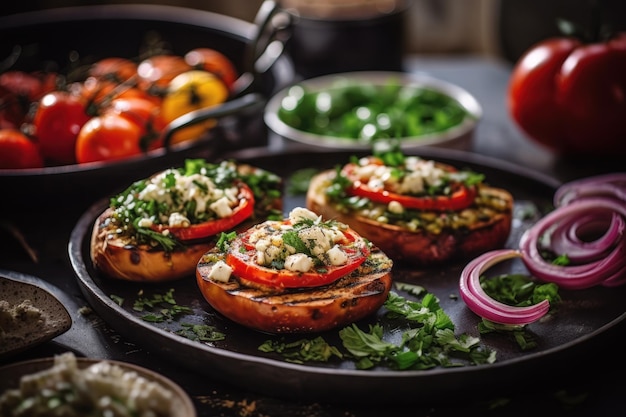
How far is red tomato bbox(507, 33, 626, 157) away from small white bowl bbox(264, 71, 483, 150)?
0.28 m

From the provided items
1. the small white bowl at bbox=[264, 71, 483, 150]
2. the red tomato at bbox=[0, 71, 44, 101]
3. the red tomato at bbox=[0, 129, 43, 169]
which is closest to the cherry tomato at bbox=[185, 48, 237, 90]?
the small white bowl at bbox=[264, 71, 483, 150]

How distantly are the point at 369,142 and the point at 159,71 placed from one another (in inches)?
49.8

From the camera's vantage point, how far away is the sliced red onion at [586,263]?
272cm

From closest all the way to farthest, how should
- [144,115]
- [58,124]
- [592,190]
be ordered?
[592,190] → [58,124] → [144,115]

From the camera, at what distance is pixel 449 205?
2.96m

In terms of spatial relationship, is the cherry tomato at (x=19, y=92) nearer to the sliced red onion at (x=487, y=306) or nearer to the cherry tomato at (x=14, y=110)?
the cherry tomato at (x=14, y=110)

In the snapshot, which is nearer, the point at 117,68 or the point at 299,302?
the point at 299,302

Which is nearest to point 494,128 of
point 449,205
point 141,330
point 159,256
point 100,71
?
point 449,205

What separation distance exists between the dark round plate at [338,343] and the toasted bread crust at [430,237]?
64 mm

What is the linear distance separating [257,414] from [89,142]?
1.74 meters

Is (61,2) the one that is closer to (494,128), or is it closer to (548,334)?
(494,128)

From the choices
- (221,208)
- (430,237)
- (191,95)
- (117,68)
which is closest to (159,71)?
(117,68)

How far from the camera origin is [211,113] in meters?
3.35

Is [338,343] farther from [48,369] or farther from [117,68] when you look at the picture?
[117,68]
